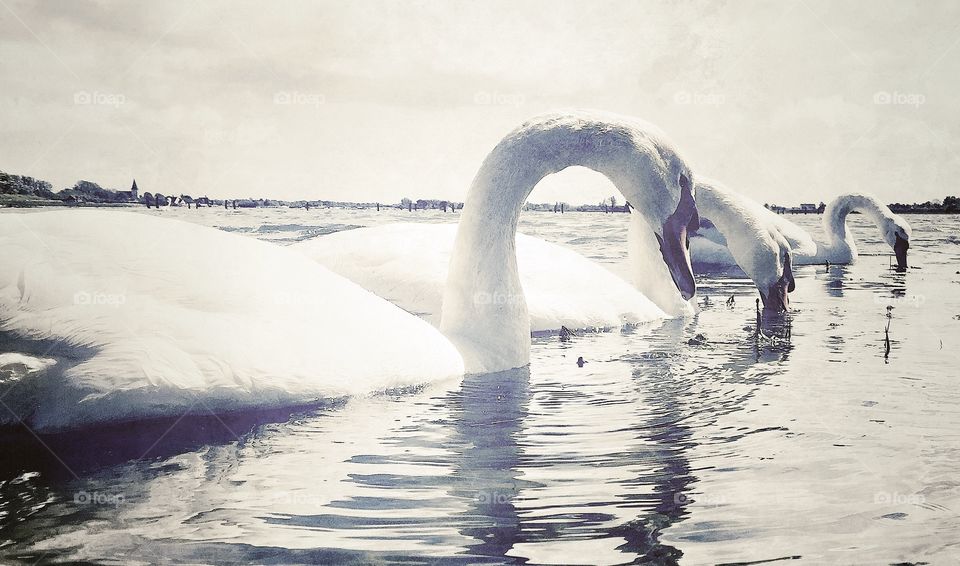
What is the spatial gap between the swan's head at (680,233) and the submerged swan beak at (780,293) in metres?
2.89

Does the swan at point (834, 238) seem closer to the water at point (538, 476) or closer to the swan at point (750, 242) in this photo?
the swan at point (750, 242)

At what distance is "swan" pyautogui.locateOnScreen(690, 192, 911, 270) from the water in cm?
913

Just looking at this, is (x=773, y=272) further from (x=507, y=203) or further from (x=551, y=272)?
(x=507, y=203)

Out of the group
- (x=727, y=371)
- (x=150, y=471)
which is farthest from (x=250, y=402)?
(x=727, y=371)

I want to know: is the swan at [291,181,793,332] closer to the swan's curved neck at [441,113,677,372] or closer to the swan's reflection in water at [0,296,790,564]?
the swan's curved neck at [441,113,677,372]

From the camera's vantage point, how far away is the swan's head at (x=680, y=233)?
5844mm

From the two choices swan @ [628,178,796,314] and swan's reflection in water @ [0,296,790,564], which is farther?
swan @ [628,178,796,314]

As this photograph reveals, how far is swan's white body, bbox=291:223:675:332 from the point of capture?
727 centimetres

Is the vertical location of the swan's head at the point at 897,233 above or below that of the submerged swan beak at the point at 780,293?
above

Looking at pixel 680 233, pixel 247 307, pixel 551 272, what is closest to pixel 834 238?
pixel 551 272

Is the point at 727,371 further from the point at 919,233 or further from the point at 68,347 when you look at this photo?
the point at 919,233

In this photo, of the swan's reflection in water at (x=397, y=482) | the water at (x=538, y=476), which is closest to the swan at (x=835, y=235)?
the water at (x=538, y=476)

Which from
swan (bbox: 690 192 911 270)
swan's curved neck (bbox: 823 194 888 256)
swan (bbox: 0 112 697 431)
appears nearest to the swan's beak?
swan (bbox: 690 192 911 270)

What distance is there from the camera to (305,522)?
315 centimetres
